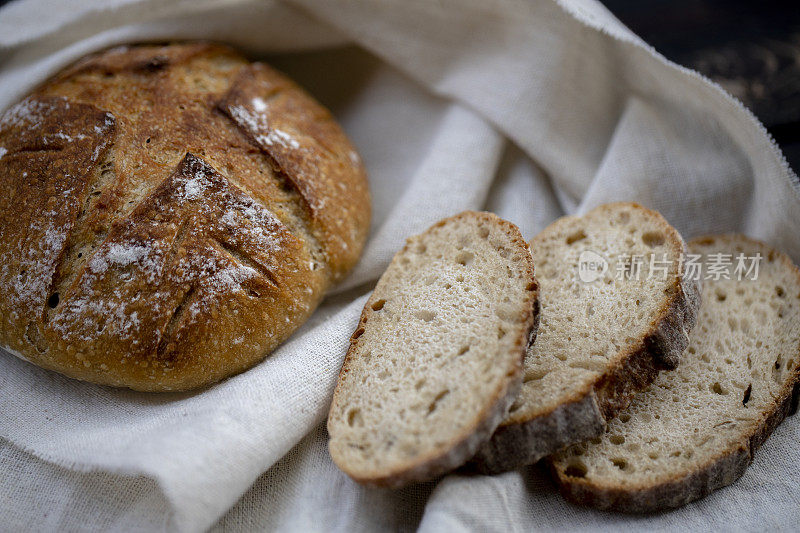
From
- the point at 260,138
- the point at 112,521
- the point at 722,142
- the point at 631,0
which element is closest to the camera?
the point at 112,521

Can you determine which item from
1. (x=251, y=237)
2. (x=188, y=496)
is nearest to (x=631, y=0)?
(x=251, y=237)

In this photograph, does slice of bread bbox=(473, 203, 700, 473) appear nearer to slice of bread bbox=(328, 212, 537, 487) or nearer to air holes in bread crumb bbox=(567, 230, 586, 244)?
air holes in bread crumb bbox=(567, 230, 586, 244)

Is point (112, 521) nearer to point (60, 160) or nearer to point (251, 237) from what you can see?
point (251, 237)

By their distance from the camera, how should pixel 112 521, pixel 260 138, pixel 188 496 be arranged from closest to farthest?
1. pixel 188 496
2. pixel 112 521
3. pixel 260 138

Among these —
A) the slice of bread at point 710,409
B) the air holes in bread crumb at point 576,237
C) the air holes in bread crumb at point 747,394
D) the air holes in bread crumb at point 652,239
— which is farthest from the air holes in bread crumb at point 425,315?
the air holes in bread crumb at point 747,394

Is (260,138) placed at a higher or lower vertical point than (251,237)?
higher

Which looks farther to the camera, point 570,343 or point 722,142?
point 722,142

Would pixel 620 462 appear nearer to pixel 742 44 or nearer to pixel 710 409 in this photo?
pixel 710 409

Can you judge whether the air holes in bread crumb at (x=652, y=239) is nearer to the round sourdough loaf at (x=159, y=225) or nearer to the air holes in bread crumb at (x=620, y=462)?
the air holes in bread crumb at (x=620, y=462)

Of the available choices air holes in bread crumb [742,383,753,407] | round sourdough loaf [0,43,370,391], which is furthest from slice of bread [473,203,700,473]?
round sourdough loaf [0,43,370,391]

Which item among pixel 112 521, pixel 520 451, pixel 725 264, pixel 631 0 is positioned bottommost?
pixel 112 521
